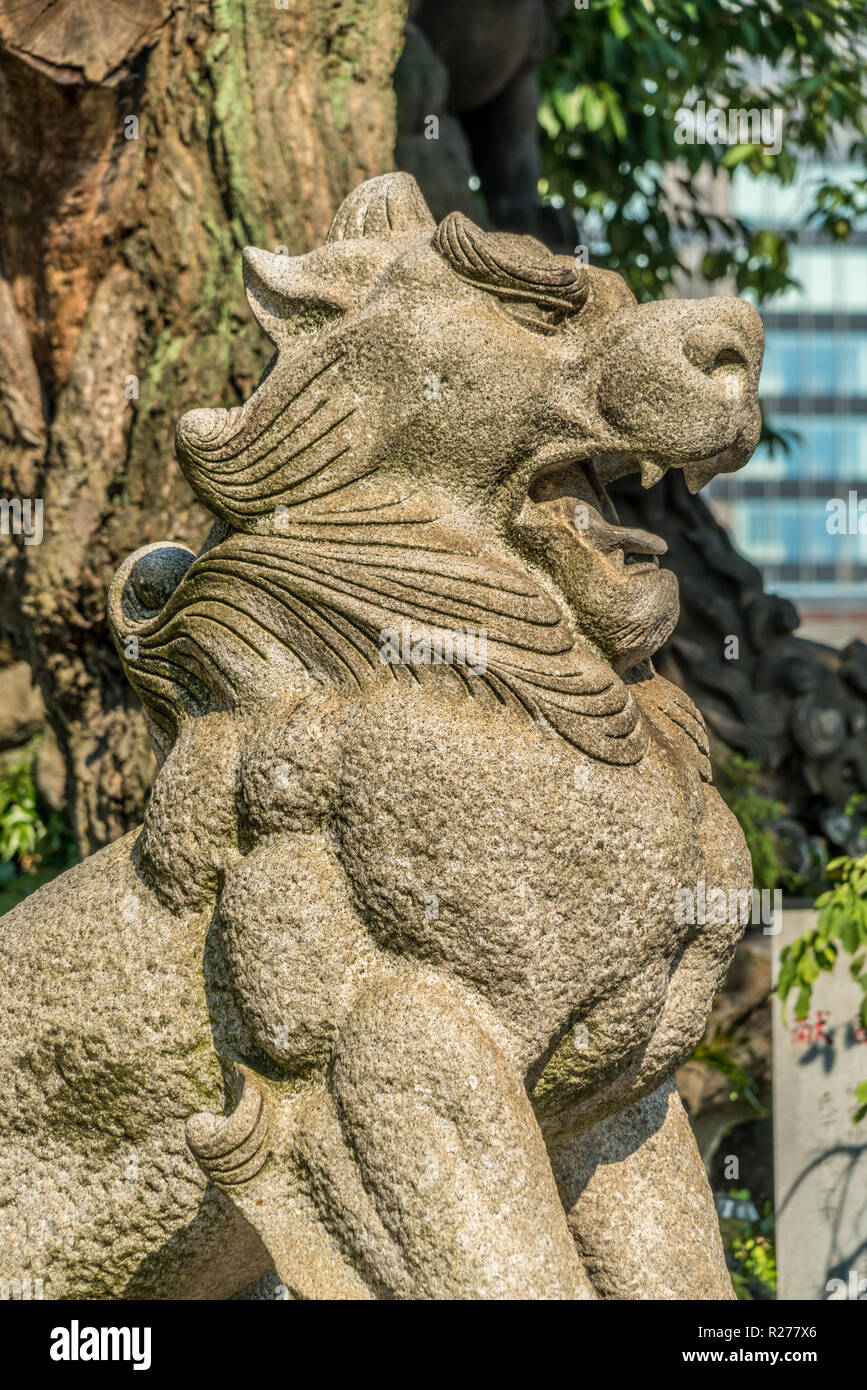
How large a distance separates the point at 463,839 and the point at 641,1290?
711mm

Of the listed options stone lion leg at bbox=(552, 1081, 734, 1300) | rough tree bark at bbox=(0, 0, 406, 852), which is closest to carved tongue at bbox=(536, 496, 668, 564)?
stone lion leg at bbox=(552, 1081, 734, 1300)

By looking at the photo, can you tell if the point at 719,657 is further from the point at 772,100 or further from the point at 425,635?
the point at 425,635

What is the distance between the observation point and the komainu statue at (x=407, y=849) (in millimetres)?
1905

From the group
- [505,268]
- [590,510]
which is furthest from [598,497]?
[505,268]

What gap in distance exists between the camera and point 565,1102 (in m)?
2.09

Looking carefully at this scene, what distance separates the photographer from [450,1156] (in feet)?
6.08

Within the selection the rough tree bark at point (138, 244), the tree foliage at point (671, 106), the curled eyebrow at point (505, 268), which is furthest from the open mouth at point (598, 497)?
the tree foliage at point (671, 106)

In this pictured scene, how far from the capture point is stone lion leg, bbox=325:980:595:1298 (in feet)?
6.01

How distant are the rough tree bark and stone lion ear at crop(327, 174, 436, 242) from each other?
1.70 metres

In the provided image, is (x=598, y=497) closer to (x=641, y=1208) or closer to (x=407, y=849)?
(x=407, y=849)

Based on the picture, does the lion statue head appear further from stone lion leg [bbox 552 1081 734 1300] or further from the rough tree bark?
the rough tree bark

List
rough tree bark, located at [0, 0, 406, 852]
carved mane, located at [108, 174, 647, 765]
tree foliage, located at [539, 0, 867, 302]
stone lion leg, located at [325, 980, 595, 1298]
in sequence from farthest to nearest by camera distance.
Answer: tree foliage, located at [539, 0, 867, 302] < rough tree bark, located at [0, 0, 406, 852] < carved mane, located at [108, 174, 647, 765] < stone lion leg, located at [325, 980, 595, 1298]

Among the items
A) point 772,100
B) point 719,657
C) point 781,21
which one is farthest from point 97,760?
point 772,100

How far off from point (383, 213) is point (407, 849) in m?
0.89
